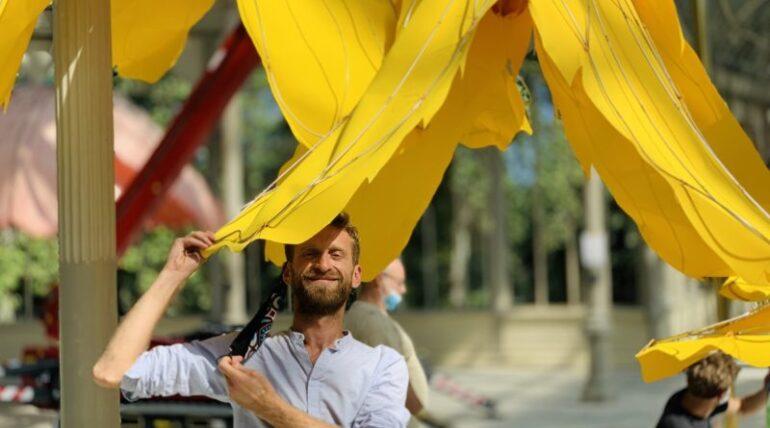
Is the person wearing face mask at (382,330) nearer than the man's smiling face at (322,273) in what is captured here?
No

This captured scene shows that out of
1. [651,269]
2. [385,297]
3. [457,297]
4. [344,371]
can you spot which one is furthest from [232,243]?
[457,297]

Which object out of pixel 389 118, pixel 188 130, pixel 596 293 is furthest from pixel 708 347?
pixel 596 293

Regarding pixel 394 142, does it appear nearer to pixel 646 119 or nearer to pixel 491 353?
pixel 646 119

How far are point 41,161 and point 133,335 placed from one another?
1213cm

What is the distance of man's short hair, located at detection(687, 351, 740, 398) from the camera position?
5688 millimetres

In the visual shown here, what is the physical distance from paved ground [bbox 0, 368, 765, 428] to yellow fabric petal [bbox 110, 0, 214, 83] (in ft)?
24.2

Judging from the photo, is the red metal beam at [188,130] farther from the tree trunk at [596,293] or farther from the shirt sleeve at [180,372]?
the tree trunk at [596,293]

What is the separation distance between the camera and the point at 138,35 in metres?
5.14

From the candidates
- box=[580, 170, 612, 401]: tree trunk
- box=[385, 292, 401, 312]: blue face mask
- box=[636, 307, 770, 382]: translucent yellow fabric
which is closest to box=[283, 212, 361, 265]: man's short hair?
box=[636, 307, 770, 382]: translucent yellow fabric

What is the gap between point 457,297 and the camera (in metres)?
23.5

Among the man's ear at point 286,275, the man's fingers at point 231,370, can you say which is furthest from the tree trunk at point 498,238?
the man's fingers at point 231,370

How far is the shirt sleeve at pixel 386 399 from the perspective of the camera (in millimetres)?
3621

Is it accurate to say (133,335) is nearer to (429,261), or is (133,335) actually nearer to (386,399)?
(386,399)

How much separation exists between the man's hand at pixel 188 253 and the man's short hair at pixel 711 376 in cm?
261
